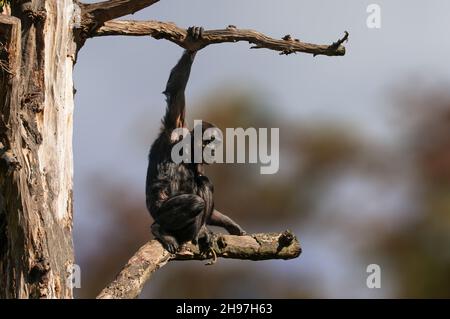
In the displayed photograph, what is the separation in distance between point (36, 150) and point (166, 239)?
2.71 metres

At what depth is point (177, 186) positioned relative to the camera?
13625 mm

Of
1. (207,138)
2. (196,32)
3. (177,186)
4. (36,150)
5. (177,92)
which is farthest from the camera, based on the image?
(207,138)

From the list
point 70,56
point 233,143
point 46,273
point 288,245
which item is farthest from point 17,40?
point 233,143

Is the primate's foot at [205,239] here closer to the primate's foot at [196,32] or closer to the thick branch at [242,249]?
the thick branch at [242,249]

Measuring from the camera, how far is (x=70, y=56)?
36.6 feet

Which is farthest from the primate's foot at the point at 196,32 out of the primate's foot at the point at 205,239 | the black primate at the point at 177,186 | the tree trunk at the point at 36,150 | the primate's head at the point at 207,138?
the primate's foot at the point at 205,239

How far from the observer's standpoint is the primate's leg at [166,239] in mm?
12008

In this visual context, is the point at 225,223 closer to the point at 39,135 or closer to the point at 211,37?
the point at 211,37

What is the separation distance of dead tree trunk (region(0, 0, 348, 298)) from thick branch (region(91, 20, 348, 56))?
186 mm

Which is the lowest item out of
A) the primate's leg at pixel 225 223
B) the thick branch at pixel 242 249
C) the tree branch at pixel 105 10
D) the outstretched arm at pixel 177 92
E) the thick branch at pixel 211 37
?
the thick branch at pixel 242 249

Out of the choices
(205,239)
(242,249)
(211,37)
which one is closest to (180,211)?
(205,239)

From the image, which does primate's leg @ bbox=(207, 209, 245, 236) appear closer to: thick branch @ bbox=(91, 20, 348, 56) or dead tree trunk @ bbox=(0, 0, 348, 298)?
thick branch @ bbox=(91, 20, 348, 56)

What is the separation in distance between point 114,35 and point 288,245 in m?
3.82
